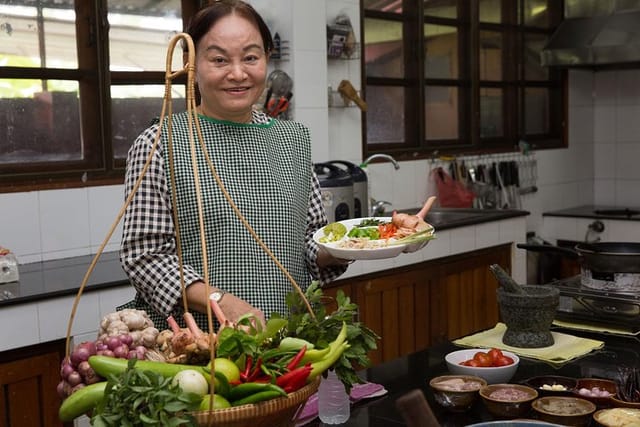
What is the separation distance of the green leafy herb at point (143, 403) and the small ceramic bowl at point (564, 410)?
0.81 metres

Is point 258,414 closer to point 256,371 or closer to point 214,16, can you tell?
point 256,371

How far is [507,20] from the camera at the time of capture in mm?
5727

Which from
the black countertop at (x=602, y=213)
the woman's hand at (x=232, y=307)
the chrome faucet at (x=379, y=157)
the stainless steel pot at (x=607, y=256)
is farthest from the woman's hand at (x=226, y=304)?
the black countertop at (x=602, y=213)

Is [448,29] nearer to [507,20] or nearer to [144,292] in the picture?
[507,20]

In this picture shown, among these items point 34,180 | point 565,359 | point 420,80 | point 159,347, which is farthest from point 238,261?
point 420,80

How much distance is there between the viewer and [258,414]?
122 centimetres

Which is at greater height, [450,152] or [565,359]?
[450,152]

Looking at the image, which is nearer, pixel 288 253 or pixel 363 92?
pixel 288 253

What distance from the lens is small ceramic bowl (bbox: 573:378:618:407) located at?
1.78 metres

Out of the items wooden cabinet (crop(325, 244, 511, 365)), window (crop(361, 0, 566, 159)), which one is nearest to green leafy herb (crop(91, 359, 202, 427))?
wooden cabinet (crop(325, 244, 511, 365))

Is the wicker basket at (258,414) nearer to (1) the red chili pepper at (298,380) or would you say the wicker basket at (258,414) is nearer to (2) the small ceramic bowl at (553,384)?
(1) the red chili pepper at (298,380)

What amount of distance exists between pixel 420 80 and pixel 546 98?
1605 millimetres

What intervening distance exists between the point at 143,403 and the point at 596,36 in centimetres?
497

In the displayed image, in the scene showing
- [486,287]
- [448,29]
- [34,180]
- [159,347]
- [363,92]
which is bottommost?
[486,287]
